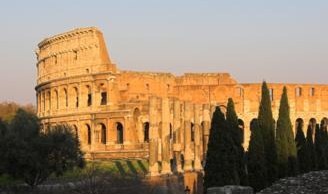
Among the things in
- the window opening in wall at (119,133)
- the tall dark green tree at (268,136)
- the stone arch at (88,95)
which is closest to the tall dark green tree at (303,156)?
the tall dark green tree at (268,136)

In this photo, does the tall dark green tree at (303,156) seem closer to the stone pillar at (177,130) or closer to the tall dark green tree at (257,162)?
the tall dark green tree at (257,162)

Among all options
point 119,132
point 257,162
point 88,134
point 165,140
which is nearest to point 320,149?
point 257,162

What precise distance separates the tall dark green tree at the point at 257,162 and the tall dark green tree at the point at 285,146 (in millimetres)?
739

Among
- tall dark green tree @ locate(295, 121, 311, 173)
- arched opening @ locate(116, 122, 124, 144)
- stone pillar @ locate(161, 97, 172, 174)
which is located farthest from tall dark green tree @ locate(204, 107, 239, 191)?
arched opening @ locate(116, 122, 124, 144)

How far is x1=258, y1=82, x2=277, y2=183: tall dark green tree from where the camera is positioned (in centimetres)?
2602

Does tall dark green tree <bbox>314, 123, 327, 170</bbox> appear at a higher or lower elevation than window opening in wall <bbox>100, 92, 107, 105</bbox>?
lower

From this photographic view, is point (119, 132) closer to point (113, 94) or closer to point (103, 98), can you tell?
point (113, 94)

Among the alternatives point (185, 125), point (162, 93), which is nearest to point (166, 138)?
point (185, 125)

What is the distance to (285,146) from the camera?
88.2ft

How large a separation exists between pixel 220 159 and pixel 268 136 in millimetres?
3963

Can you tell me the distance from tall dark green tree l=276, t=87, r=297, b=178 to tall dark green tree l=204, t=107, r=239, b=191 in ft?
9.30

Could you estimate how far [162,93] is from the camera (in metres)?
52.2

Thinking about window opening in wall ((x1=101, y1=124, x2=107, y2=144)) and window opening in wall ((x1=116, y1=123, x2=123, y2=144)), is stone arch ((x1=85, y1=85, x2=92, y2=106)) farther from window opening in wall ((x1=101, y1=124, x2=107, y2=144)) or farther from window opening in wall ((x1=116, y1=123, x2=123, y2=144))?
window opening in wall ((x1=116, y1=123, x2=123, y2=144))

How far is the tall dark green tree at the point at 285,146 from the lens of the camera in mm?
26048
